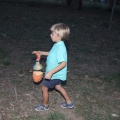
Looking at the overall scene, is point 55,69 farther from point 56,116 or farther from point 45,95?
point 56,116

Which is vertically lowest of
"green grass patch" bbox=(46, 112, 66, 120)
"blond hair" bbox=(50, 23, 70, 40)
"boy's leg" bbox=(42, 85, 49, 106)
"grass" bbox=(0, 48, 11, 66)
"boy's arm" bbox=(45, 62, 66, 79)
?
"green grass patch" bbox=(46, 112, 66, 120)

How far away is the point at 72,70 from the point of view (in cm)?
574

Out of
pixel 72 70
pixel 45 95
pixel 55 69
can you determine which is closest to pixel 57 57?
pixel 55 69

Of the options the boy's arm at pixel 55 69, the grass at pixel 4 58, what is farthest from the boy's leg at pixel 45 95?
the grass at pixel 4 58

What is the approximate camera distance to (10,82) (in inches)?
192

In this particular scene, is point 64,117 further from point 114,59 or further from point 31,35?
point 31,35

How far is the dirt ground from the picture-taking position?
4.12 metres

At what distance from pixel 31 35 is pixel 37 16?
3204 millimetres

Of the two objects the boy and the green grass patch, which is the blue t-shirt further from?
the green grass patch

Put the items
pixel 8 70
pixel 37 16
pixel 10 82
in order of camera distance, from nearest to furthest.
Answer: pixel 10 82, pixel 8 70, pixel 37 16

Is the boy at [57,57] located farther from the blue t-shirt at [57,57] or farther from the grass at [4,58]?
the grass at [4,58]

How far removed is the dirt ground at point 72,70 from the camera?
162 inches

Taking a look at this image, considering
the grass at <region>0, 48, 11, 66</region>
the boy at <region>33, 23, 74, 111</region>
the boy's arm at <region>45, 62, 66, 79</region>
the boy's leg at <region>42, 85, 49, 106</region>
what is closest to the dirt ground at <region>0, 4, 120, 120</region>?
the grass at <region>0, 48, 11, 66</region>

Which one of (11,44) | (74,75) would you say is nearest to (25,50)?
(11,44)
